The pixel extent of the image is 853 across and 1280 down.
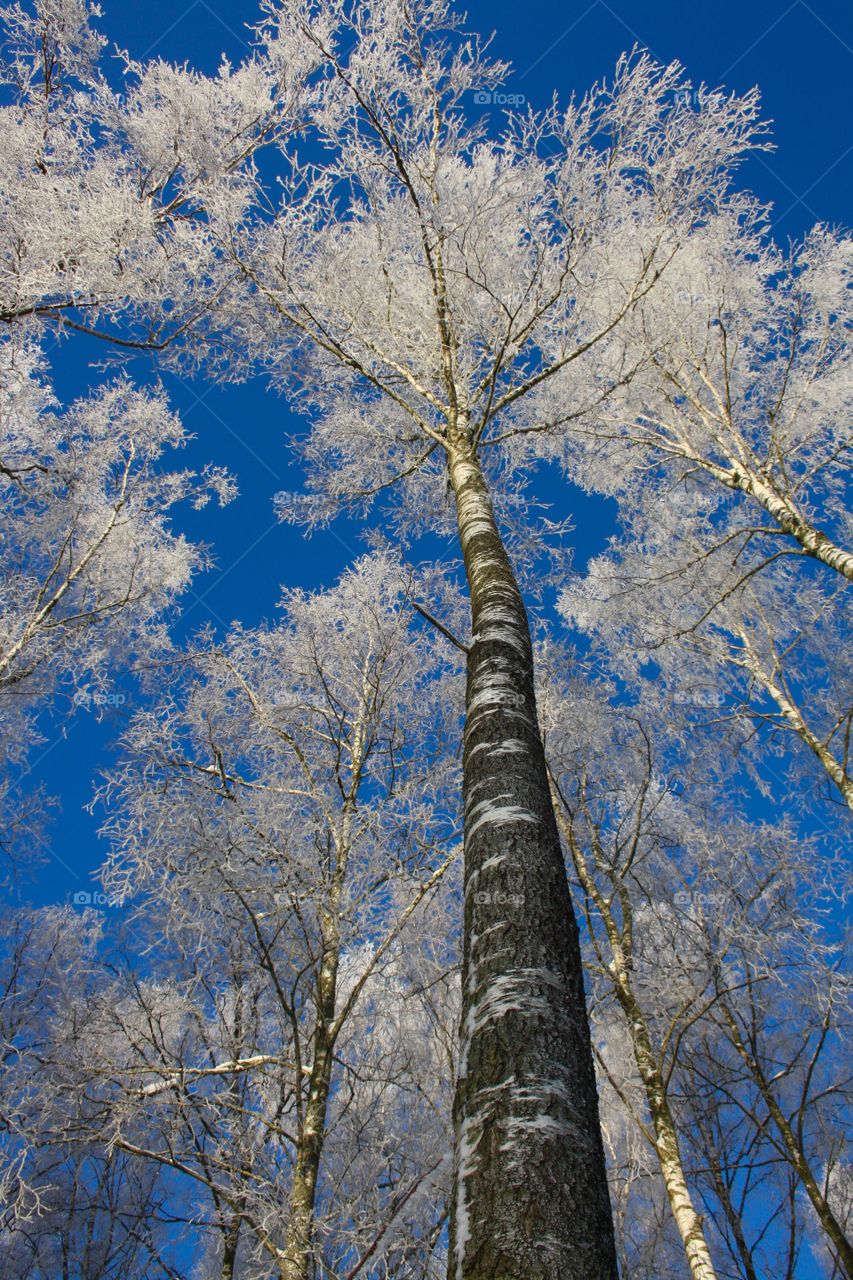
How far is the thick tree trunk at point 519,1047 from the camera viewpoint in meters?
1.36

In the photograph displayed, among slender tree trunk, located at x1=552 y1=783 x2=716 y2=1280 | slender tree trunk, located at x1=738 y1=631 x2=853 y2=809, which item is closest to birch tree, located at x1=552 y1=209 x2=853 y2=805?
slender tree trunk, located at x1=738 y1=631 x2=853 y2=809

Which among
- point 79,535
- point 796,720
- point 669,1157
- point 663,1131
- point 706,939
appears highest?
point 79,535

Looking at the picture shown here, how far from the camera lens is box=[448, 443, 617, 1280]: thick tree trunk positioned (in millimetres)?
1363

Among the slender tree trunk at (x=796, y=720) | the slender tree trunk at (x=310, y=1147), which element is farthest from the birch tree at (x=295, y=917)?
the slender tree trunk at (x=796, y=720)

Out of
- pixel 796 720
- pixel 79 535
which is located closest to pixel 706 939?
pixel 796 720

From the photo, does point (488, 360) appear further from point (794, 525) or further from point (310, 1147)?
point (310, 1147)

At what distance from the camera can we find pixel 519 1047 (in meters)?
1.70

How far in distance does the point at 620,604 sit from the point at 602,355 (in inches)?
137

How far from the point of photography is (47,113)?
8.12m

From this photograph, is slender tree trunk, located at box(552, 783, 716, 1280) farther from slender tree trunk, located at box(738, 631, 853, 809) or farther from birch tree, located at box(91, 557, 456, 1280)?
slender tree trunk, located at box(738, 631, 853, 809)

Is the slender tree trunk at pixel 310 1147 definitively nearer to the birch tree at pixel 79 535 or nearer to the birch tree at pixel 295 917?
the birch tree at pixel 295 917

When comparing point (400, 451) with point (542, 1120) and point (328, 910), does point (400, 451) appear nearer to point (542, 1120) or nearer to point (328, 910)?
point (328, 910)

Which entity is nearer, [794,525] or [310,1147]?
[310,1147]

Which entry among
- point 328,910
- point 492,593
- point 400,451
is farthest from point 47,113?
point 328,910
